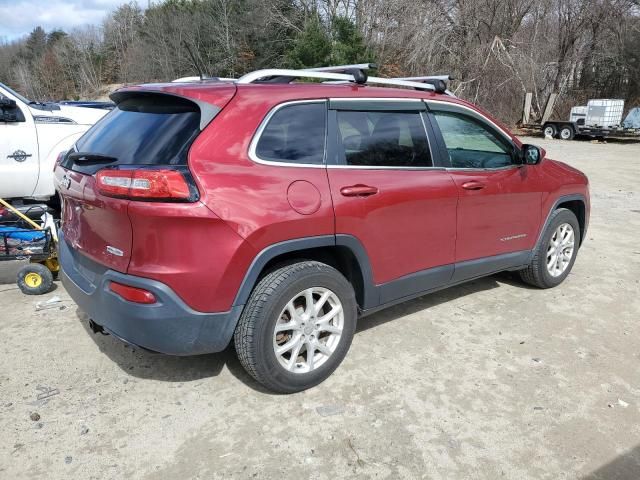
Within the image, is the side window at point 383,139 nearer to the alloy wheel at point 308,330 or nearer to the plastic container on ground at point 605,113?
the alloy wheel at point 308,330

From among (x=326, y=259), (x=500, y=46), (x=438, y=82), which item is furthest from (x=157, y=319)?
(x=500, y=46)

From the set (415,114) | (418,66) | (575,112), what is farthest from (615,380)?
(418,66)

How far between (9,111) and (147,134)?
3.72m

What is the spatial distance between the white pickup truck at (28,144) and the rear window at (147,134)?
9.28 feet

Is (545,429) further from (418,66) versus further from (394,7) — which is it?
(394,7)

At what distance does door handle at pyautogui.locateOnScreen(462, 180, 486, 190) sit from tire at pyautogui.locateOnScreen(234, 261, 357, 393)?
125 cm

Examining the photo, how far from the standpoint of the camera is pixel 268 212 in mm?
2695

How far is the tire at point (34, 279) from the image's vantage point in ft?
14.9

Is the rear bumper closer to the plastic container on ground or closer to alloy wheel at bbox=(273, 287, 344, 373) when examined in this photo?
alloy wheel at bbox=(273, 287, 344, 373)

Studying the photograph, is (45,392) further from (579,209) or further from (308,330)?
(579,209)

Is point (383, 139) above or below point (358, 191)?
above

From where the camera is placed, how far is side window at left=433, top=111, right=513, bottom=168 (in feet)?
12.3

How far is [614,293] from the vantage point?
4738 mm

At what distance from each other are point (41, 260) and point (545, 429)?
4.41 metres
